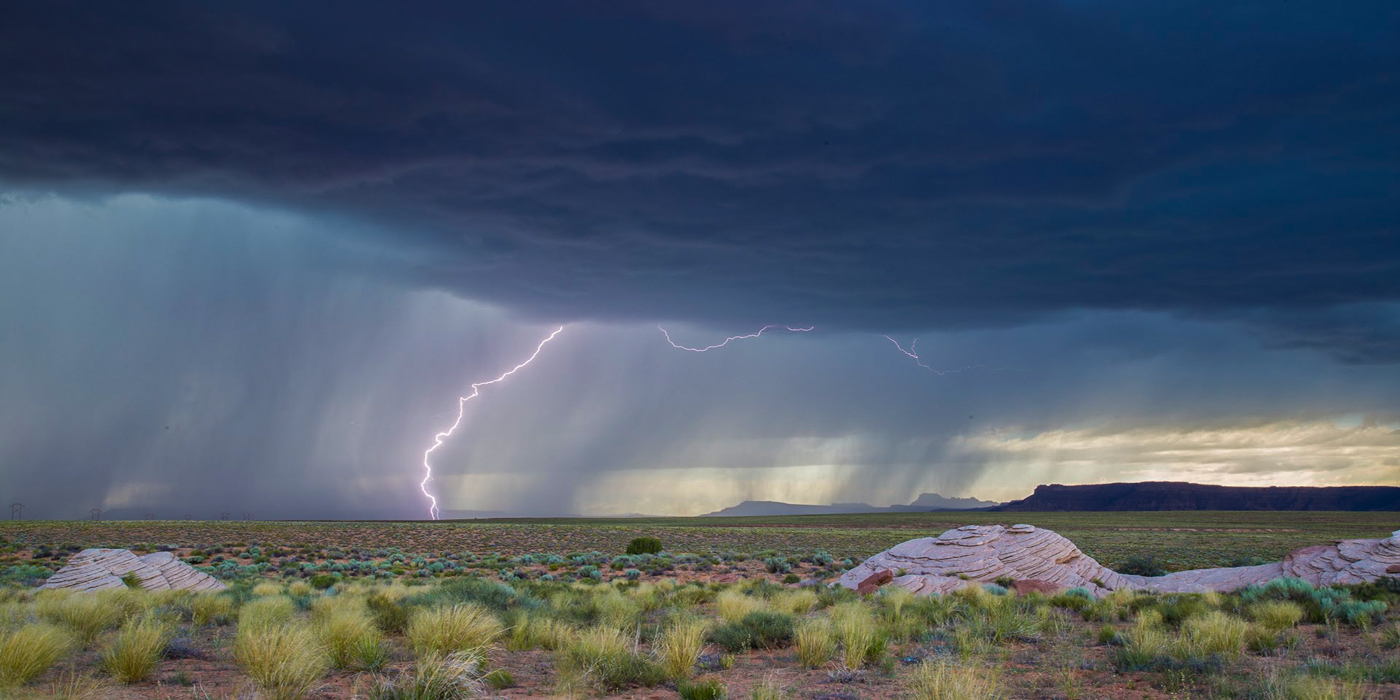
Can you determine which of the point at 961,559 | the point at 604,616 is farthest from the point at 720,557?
the point at 604,616

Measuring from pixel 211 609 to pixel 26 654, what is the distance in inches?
292

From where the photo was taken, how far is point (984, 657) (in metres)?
11.5

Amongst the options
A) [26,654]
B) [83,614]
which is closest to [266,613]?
[83,614]

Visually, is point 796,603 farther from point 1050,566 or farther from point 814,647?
point 1050,566

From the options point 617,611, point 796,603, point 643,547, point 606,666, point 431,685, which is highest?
point 431,685

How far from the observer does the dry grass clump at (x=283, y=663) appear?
8516 millimetres

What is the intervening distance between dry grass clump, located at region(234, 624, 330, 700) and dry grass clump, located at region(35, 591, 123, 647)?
4865 mm

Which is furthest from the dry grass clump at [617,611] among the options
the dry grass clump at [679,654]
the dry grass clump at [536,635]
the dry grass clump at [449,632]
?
the dry grass clump at [679,654]

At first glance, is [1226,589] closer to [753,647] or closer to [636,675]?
[753,647]

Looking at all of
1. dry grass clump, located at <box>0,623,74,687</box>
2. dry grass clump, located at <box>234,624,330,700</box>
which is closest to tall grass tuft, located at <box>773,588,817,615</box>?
dry grass clump, located at <box>234,624,330,700</box>

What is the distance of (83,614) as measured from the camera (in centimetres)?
1342

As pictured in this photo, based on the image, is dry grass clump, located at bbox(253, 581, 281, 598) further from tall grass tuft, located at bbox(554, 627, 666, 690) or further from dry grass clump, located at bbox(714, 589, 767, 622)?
tall grass tuft, located at bbox(554, 627, 666, 690)

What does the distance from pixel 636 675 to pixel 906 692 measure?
129 inches

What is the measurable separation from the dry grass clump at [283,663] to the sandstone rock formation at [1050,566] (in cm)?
1563
